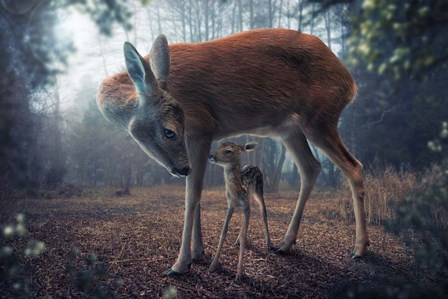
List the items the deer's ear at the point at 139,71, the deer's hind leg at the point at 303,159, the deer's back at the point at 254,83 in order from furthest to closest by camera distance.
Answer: the deer's hind leg at the point at 303,159 → the deer's back at the point at 254,83 → the deer's ear at the point at 139,71

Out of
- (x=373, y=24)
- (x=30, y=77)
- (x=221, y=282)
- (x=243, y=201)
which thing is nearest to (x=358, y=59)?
(x=373, y=24)

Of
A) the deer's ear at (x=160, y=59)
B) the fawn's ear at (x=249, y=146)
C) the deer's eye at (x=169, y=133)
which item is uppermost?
the deer's ear at (x=160, y=59)

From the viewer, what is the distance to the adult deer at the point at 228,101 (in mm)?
2154

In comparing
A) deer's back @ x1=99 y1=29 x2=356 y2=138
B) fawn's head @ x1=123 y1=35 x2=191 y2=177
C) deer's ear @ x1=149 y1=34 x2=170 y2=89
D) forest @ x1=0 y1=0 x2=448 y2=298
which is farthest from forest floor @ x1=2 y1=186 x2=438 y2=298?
deer's ear @ x1=149 y1=34 x2=170 y2=89

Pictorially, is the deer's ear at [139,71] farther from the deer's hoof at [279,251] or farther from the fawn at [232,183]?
the deer's hoof at [279,251]

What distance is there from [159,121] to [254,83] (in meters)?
0.95

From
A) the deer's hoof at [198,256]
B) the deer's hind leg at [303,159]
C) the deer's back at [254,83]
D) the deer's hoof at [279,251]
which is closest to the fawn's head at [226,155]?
the deer's back at [254,83]

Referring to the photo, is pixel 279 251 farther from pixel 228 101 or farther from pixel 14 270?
pixel 14 270

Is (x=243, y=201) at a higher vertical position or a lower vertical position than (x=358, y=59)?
lower

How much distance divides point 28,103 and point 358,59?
10.1ft

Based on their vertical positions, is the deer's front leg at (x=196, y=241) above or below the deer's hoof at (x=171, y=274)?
above

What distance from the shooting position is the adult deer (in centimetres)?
215

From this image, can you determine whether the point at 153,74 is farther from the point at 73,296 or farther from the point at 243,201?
the point at 73,296

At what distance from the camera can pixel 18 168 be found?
8.54ft
